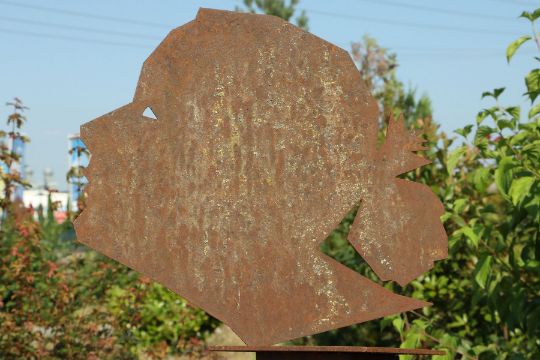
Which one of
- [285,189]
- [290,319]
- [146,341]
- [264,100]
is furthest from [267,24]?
[146,341]

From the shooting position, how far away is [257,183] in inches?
117

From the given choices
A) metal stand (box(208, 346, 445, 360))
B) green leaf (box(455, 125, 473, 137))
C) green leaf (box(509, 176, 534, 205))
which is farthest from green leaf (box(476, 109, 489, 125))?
metal stand (box(208, 346, 445, 360))

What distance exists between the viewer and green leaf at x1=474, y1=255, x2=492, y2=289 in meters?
3.72

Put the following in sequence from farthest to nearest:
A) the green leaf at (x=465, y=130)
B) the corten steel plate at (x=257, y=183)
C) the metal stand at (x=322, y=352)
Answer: the green leaf at (x=465, y=130) < the corten steel plate at (x=257, y=183) < the metal stand at (x=322, y=352)

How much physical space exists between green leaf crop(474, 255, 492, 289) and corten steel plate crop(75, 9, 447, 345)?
3.01ft

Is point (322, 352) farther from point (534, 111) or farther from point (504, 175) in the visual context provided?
point (534, 111)

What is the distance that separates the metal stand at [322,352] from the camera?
101 inches

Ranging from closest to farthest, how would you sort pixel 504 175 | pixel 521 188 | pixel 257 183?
1. pixel 257 183
2. pixel 521 188
3. pixel 504 175

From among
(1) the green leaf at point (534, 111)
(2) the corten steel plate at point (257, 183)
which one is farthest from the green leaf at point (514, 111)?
(2) the corten steel plate at point (257, 183)

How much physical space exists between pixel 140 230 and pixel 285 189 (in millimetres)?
541

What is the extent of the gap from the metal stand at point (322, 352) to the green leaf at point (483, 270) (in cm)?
110

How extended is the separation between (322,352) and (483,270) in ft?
4.49

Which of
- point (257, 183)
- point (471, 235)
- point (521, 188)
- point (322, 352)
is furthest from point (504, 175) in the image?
point (322, 352)

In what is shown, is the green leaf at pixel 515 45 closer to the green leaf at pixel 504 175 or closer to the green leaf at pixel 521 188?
Result: the green leaf at pixel 504 175
